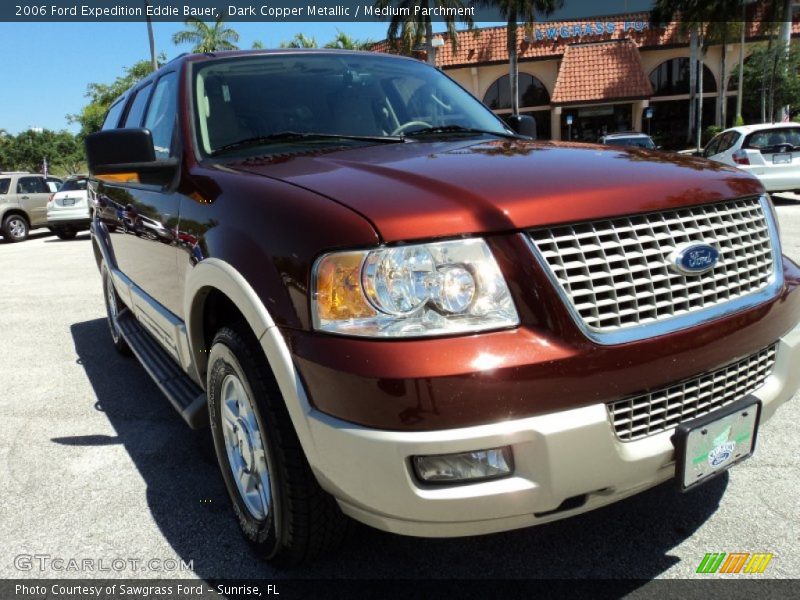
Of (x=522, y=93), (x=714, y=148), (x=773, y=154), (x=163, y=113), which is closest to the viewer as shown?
(x=163, y=113)

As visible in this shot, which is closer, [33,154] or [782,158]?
[782,158]

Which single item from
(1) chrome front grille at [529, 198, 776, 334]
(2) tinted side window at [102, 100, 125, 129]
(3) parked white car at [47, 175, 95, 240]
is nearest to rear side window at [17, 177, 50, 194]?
(3) parked white car at [47, 175, 95, 240]

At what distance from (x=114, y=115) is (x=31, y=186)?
1440 centimetres

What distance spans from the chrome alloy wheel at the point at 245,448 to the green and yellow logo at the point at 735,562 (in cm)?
149

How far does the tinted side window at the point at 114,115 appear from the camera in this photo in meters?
4.66

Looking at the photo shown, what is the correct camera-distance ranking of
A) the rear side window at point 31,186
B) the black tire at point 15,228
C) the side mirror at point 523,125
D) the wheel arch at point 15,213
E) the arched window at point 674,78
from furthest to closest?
the arched window at point 674,78 < the rear side window at point 31,186 < the black tire at point 15,228 < the wheel arch at point 15,213 < the side mirror at point 523,125

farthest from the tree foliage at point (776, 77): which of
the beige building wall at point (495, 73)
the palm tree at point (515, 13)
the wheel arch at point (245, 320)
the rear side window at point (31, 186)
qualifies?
the wheel arch at point (245, 320)

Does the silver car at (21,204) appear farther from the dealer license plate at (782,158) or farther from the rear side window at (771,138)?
the dealer license plate at (782,158)

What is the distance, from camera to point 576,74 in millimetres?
33281

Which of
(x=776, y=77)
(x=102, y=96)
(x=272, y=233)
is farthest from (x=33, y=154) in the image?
(x=272, y=233)

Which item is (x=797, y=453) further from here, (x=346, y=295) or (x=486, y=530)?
(x=346, y=295)

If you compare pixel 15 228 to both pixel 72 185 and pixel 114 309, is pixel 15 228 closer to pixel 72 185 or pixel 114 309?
pixel 72 185

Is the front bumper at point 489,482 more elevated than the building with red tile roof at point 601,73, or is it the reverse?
the building with red tile roof at point 601,73

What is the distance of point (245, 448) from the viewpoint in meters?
2.30
